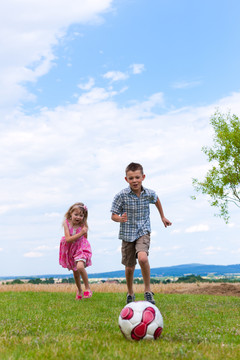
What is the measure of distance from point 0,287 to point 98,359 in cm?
1592

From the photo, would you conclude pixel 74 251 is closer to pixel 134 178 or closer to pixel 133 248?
pixel 133 248

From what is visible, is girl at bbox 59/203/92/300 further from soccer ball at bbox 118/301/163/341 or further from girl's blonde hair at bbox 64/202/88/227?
soccer ball at bbox 118/301/163/341

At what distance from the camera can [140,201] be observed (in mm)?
9062

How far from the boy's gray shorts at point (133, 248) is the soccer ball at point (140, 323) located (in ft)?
11.6

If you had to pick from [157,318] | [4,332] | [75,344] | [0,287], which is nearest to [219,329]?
[157,318]

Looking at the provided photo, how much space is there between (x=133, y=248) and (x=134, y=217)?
0.69m

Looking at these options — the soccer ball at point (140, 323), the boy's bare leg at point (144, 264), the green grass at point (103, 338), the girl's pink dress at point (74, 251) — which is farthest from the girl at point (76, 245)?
the soccer ball at point (140, 323)

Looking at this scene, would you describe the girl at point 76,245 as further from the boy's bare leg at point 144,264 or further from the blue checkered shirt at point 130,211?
the boy's bare leg at point 144,264

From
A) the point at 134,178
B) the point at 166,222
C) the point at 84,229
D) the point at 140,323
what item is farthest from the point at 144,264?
the point at 140,323

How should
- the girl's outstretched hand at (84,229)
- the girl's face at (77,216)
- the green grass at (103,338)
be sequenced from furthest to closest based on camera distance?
the girl's face at (77,216)
the girl's outstretched hand at (84,229)
the green grass at (103,338)

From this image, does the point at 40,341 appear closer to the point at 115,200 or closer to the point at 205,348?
the point at 205,348

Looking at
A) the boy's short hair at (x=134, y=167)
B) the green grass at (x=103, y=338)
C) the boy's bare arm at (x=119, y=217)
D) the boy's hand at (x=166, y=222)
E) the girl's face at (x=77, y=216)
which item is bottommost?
the green grass at (x=103, y=338)

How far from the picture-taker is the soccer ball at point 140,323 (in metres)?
4.99

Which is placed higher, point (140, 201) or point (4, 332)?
point (140, 201)
